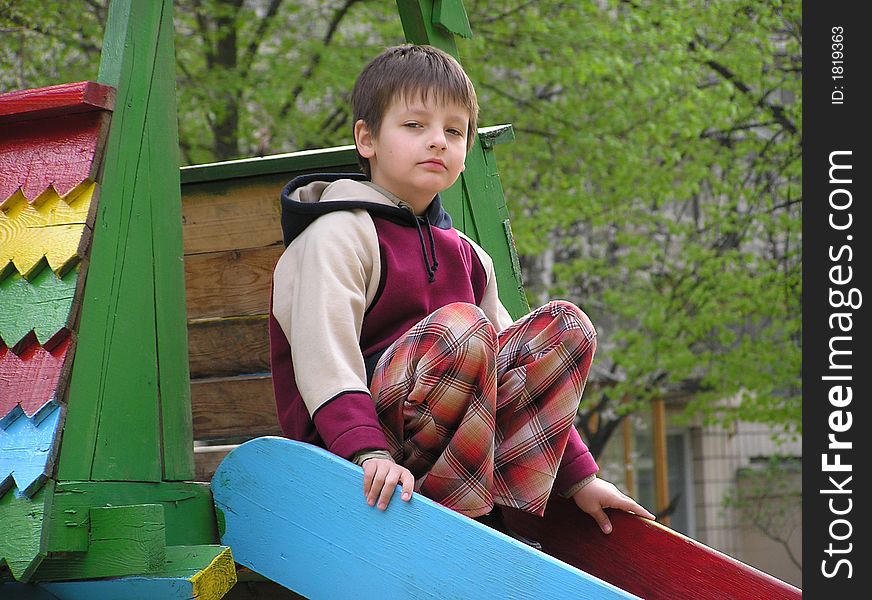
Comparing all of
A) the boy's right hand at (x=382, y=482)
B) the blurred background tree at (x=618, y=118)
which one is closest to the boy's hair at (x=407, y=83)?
the boy's right hand at (x=382, y=482)

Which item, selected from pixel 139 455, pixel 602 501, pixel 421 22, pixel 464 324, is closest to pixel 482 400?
pixel 464 324

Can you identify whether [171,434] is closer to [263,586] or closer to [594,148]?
[263,586]

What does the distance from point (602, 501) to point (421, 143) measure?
871mm

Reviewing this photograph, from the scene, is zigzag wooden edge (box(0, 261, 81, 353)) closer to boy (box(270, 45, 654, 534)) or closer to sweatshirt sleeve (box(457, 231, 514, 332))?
boy (box(270, 45, 654, 534))

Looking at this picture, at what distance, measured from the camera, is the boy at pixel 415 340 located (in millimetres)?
2072

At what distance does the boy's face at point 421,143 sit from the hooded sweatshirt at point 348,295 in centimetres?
7

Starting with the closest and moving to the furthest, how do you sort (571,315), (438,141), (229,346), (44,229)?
(44,229), (571,315), (438,141), (229,346)

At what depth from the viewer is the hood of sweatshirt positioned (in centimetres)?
232

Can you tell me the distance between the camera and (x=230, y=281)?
130 inches

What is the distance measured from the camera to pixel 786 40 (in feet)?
32.0

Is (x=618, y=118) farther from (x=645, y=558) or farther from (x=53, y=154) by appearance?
(x=53, y=154)

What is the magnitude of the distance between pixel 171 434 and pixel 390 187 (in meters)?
0.73

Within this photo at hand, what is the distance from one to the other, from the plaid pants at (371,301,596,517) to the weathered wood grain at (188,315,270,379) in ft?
3.85

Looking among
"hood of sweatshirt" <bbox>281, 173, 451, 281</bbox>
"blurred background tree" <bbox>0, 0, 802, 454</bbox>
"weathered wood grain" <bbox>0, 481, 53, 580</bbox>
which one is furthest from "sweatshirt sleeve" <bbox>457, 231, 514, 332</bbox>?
"blurred background tree" <bbox>0, 0, 802, 454</bbox>
